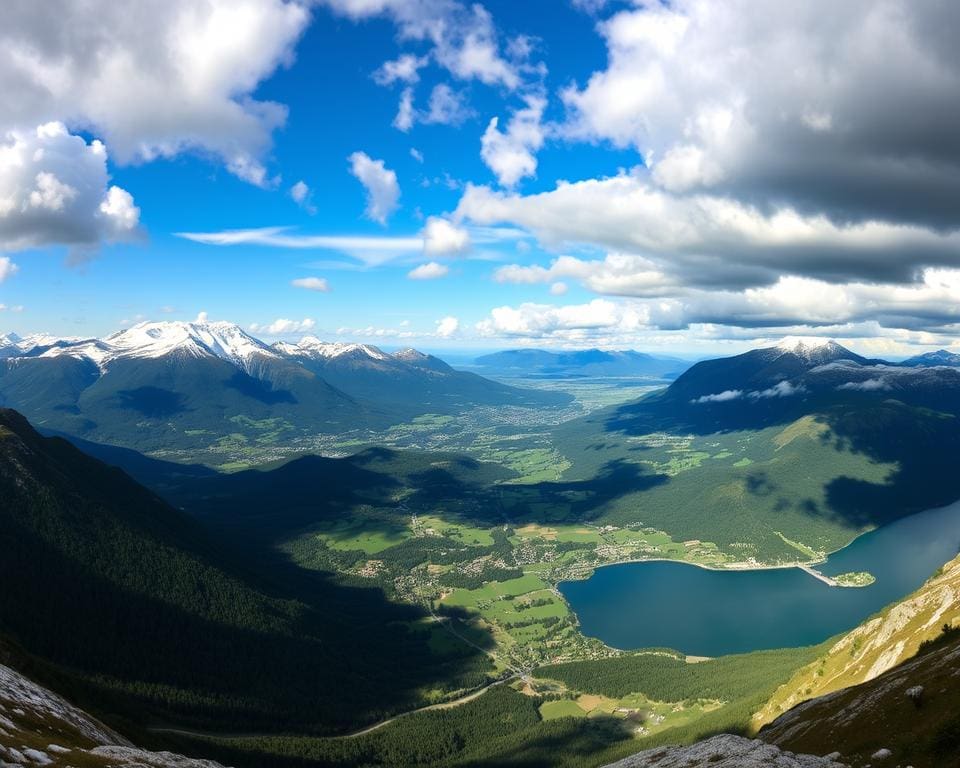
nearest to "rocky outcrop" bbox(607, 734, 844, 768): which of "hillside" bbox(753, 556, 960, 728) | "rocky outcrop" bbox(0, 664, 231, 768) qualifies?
"hillside" bbox(753, 556, 960, 728)

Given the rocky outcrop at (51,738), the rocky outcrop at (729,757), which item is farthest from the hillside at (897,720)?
the rocky outcrop at (51,738)

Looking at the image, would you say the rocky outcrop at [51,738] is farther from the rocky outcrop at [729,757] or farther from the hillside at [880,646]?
the hillside at [880,646]

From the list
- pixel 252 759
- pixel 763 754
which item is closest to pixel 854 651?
pixel 763 754

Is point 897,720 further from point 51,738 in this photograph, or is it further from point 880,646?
point 51,738

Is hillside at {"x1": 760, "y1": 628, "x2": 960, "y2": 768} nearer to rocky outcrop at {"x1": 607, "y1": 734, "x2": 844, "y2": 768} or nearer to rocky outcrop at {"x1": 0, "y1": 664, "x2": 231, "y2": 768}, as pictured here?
rocky outcrop at {"x1": 607, "y1": 734, "x2": 844, "y2": 768}

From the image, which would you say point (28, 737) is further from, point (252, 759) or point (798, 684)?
point (798, 684)

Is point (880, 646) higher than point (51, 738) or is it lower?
lower

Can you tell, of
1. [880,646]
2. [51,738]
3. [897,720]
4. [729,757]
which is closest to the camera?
[897,720]

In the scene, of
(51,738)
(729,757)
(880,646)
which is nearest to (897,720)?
(729,757)
